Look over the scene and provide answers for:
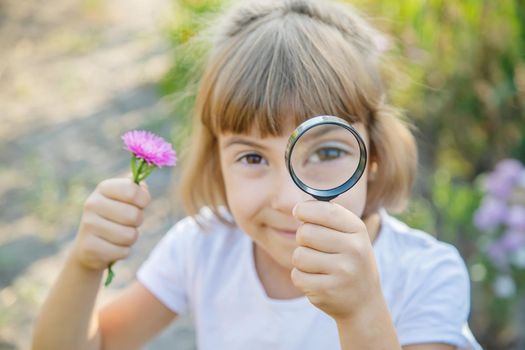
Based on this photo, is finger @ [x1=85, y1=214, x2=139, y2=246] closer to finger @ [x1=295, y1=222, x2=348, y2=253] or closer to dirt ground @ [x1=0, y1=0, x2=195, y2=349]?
finger @ [x1=295, y1=222, x2=348, y2=253]

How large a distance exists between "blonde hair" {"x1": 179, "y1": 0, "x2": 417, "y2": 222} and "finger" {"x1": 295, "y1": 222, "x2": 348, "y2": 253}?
47 cm

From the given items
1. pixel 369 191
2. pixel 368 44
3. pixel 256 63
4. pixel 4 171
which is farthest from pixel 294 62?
pixel 4 171

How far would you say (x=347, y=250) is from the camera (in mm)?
1534

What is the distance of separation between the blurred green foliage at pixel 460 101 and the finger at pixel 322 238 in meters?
1.70

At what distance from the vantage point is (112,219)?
196 cm

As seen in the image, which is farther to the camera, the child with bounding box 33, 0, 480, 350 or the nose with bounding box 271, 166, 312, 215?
the nose with bounding box 271, 166, 312, 215

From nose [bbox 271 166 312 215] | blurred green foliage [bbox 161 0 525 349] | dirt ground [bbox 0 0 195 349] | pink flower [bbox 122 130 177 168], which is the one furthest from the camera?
dirt ground [bbox 0 0 195 349]

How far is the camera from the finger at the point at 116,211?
1.94 metres

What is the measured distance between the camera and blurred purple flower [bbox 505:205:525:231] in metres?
3.09

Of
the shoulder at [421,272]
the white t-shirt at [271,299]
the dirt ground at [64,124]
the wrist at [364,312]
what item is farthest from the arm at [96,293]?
the dirt ground at [64,124]

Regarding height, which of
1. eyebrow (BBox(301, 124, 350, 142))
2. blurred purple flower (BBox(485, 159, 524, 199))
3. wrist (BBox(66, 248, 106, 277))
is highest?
eyebrow (BBox(301, 124, 350, 142))

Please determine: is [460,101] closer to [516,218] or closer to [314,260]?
[516,218]

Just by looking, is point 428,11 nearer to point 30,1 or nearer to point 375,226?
point 375,226

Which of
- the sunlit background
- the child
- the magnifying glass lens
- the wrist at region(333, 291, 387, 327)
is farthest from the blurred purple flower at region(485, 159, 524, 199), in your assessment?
Answer: the wrist at region(333, 291, 387, 327)
